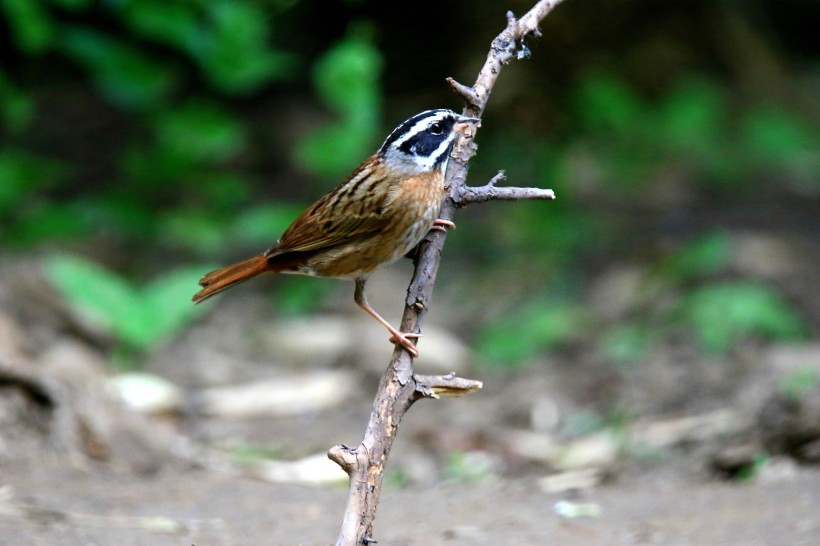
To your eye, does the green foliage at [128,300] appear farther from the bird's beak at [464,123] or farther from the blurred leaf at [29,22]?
the bird's beak at [464,123]

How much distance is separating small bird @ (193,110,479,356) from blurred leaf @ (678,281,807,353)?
3353 mm

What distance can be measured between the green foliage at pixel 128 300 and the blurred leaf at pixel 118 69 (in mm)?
1789

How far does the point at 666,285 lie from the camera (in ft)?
25.0

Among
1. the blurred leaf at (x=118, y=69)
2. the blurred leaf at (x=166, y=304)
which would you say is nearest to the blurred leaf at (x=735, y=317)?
the blurred leaf at (x=166, y=304)

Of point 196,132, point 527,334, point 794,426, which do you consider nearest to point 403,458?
point 527,334

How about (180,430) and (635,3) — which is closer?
(180,430)

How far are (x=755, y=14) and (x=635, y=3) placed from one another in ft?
5.67

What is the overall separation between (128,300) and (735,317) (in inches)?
153

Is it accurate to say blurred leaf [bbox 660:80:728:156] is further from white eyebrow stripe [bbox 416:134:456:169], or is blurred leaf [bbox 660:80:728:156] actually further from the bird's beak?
the bird's beak

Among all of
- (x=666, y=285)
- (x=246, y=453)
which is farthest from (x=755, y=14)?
(x=246, y=453)

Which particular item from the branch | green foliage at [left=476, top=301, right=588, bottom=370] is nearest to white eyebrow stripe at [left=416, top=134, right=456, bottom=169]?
the branch

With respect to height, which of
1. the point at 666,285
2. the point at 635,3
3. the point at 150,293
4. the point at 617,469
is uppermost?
the point at 635,3

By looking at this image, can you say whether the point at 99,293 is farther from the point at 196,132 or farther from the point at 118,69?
the point at 118,69

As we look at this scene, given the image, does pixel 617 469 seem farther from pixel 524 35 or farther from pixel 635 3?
pixel 635 3
